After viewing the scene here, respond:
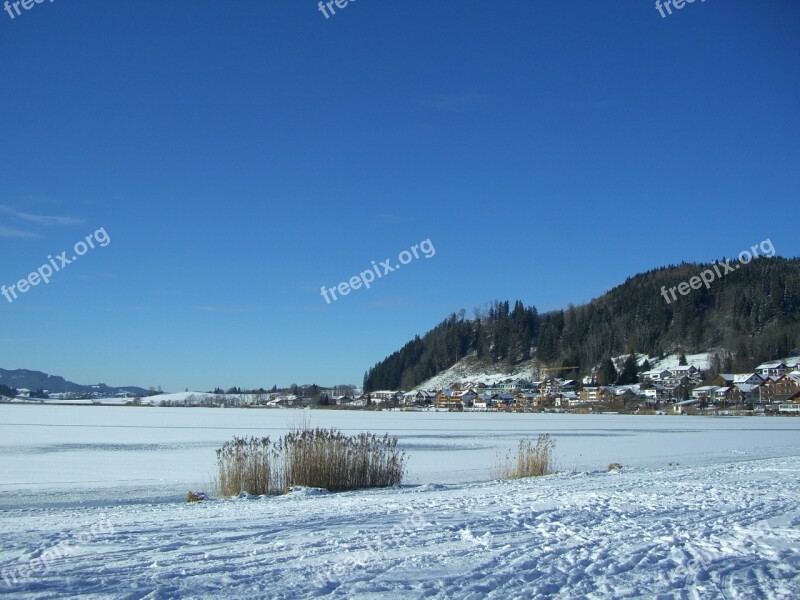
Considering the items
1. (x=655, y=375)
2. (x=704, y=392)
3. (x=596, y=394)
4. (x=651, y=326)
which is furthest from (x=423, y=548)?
(x=651, y=326)

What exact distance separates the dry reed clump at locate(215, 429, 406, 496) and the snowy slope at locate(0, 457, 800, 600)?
2.69 meters

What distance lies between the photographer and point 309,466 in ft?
44.8

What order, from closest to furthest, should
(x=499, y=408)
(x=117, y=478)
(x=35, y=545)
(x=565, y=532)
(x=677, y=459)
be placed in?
1. (x=35, y=545)
2. (x=565, y=532)
3. (x=117, y=478)
4. (x=677, y=459)
5. (x=499, y=408)

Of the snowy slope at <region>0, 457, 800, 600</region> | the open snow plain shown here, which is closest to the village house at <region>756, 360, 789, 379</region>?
the open snow plain

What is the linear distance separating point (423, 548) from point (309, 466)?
7518 mm

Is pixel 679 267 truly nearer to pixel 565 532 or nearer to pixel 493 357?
pixel 493 357

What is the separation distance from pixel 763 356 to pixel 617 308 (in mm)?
41174

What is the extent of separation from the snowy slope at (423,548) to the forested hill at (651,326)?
463 feet

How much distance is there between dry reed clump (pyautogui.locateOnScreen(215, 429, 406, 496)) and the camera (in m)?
13.1

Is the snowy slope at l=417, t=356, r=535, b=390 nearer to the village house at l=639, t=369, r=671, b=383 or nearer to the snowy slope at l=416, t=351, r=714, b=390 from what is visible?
the snowy slope at l=416, t=351, r=714, b=390

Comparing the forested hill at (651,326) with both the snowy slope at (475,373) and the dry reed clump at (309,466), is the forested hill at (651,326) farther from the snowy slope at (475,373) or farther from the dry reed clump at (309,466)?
the dry reed clump at (309,466)

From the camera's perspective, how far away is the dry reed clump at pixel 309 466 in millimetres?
13102

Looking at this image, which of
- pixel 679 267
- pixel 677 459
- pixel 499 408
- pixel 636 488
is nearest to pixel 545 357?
pixel 679 267

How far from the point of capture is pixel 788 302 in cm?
14400
